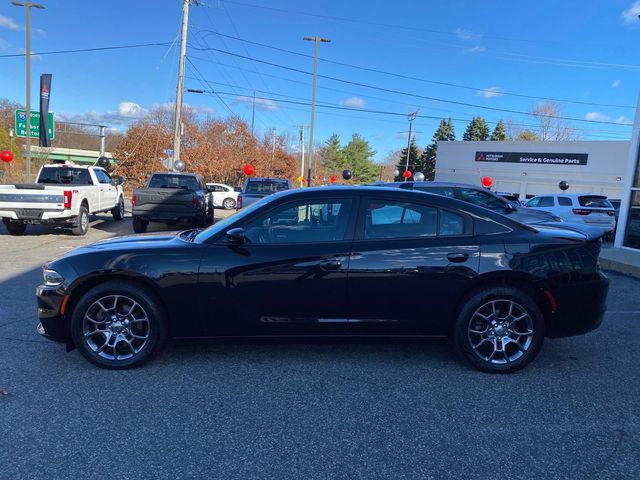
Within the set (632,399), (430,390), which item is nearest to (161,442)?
(430,390)

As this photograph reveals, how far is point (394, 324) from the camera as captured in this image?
3908 mm

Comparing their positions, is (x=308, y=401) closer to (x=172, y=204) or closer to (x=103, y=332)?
(x=103, y=332)

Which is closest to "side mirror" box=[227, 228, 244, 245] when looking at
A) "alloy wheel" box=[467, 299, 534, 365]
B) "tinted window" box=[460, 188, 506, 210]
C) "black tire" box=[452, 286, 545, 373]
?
"black tire" box=[452, 286, 545, 373]

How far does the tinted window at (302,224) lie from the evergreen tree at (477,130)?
78863mm

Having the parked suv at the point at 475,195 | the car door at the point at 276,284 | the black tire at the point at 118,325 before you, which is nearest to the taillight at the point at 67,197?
the parked suv at the point at 475,195

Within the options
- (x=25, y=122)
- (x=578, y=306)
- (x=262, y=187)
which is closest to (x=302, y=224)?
(x=578, y=306)

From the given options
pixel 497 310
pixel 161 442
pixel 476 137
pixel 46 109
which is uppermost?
pixel 476 137

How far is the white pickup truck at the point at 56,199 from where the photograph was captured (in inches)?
425

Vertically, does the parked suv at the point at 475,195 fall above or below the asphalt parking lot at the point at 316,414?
above

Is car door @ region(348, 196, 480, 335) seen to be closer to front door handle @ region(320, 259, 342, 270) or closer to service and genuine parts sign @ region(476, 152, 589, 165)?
front door handle @ region(320, 259, 342, 270)

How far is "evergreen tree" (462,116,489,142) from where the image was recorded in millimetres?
77062

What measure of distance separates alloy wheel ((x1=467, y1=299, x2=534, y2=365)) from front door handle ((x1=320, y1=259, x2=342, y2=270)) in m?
1.23

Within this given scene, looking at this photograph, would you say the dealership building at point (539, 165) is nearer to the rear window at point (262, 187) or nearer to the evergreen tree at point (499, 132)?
the rear window at point (262, 187)

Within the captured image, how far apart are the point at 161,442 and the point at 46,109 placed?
26169 mm
